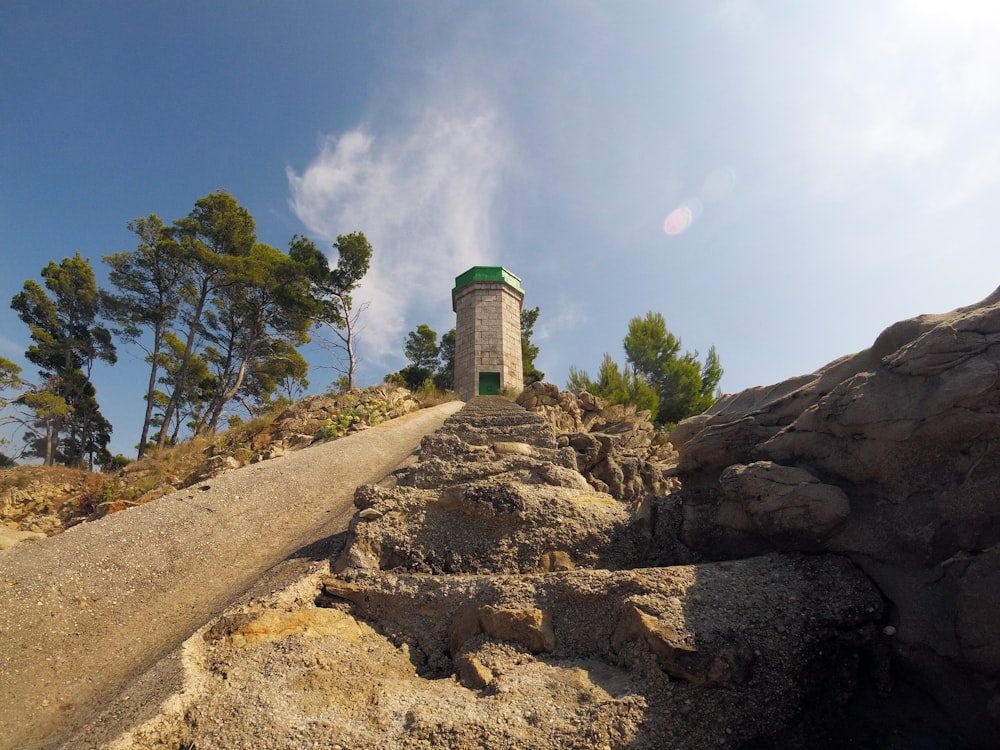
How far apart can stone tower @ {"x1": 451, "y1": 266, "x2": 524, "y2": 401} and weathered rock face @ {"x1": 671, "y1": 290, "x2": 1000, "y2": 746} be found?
51.7ft

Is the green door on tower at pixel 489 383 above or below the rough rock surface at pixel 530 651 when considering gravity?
above

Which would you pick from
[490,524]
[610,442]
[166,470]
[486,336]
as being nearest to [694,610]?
[490,524]

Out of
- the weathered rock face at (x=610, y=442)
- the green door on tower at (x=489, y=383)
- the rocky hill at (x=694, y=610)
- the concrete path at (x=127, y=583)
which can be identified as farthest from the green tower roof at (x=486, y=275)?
the rocky hill at (x=694, y=610)

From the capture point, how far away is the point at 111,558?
556cm

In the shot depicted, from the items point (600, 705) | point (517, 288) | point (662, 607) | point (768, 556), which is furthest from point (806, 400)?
point (517, 288)

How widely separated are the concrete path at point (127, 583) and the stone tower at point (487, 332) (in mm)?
12093

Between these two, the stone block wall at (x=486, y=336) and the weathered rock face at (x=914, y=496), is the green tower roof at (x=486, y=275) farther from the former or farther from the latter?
the weathered rock face at (x=914, y=496)

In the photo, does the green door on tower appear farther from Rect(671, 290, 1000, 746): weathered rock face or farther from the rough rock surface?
Rect(671, 290, 1000, 746): weathered rock face

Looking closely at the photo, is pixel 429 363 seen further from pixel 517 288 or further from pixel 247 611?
pixel 247 611

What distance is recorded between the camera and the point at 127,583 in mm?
5320

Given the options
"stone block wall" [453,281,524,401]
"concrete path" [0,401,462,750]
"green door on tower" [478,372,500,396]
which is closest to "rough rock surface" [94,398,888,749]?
"concrete path" [0,401,462,750]

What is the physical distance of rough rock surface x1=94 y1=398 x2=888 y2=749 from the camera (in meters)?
2.56

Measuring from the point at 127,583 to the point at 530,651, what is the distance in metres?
4.68

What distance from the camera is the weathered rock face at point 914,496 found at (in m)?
2.68
